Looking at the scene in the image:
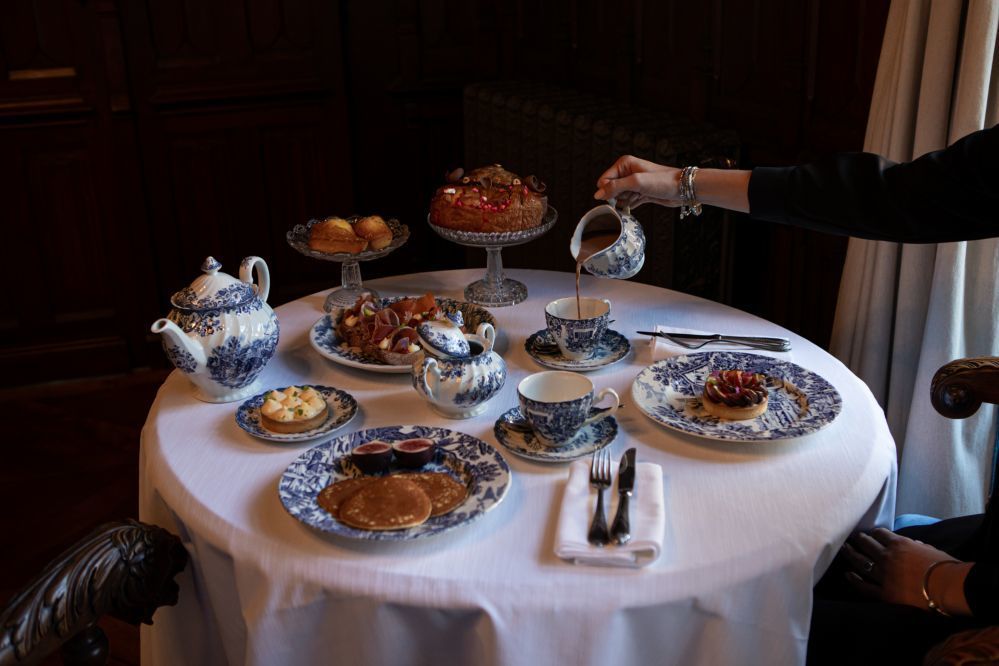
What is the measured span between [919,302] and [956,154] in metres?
0.51

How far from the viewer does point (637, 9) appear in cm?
265

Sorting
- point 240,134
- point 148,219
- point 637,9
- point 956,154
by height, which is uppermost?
point 637,9

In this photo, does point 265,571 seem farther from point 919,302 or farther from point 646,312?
point 919,302

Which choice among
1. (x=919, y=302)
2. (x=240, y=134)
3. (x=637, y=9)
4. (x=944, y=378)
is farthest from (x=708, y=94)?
(x=240, y=134)

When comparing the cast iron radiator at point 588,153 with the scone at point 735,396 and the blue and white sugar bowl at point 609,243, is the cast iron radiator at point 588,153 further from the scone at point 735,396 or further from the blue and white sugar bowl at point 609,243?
the scone at point 735,396

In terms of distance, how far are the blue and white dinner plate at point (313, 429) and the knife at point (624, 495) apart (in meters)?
0.37

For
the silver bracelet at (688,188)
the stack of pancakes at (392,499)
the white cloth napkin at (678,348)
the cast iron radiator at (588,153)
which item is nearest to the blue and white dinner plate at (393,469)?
the stack of pancakes at (392,499)

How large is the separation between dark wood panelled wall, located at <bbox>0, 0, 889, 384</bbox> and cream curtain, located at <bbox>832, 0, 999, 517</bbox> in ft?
1.75

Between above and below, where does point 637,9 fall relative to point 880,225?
above

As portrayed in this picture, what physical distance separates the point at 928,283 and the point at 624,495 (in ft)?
3.26

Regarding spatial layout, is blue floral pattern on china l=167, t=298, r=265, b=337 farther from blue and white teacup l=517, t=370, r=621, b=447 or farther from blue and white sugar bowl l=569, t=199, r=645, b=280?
blue and white sugar bowl l=569, t=199, r=645, b=280

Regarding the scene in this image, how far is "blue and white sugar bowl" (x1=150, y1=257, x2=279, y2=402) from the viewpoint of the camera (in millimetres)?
1261

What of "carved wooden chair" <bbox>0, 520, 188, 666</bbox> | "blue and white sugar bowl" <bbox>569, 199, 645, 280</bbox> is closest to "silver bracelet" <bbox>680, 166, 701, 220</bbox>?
"blue and white sugar bowl" <bbox>569, 199, 645, 280</bbox>

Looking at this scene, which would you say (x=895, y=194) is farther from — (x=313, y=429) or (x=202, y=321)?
(x=202, y=321)
